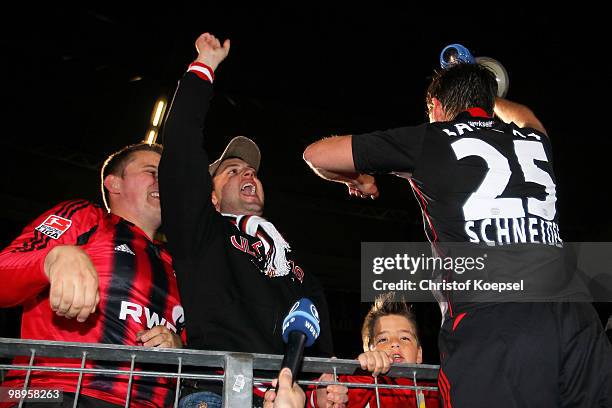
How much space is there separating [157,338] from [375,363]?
2.37 ft

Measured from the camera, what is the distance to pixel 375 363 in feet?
6.15

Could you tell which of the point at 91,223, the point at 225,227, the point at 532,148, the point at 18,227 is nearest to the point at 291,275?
the point at 225,227

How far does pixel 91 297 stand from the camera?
1487mm

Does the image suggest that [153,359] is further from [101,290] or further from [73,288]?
[101,290]

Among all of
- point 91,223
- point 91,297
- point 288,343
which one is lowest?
point 288,343

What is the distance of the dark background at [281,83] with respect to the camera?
6664 mm

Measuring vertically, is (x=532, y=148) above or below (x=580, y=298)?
above

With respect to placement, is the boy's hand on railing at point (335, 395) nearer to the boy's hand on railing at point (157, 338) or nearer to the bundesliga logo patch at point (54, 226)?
the boy's hand on railing at point (157, 338)

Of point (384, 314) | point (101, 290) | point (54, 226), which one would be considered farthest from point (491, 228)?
point (384, 314)

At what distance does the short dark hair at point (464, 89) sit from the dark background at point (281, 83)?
4799 mm

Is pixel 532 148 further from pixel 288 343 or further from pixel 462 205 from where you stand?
pixel 288 343

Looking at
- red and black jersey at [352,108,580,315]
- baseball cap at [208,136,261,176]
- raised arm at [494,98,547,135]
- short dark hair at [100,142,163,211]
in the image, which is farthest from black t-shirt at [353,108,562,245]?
short dark hair at [100,142,163,211]

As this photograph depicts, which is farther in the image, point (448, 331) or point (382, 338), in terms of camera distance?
point (382, 338)

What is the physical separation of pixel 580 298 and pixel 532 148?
51cm
